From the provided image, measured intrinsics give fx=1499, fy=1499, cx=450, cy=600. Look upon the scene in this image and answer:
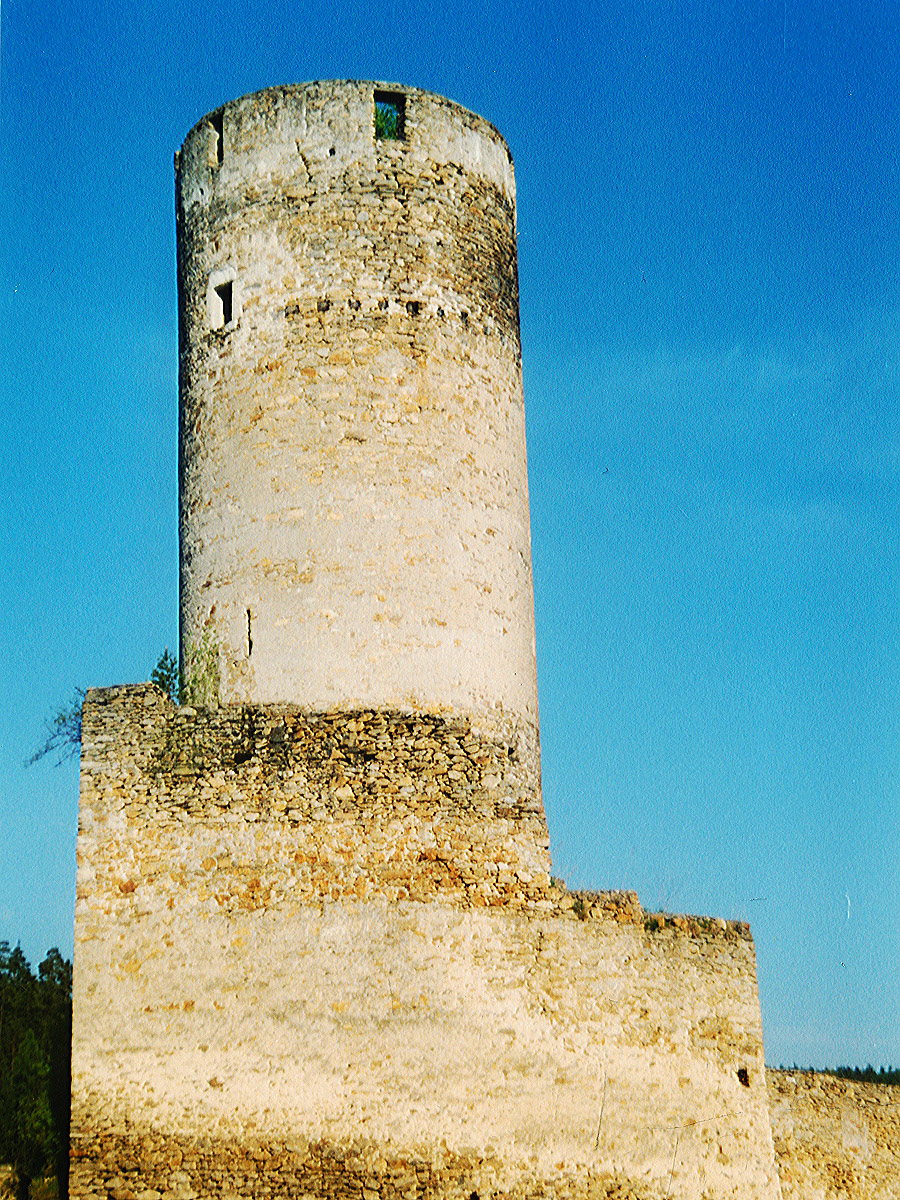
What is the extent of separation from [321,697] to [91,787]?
2963 millimetres

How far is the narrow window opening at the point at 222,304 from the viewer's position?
54.3ft

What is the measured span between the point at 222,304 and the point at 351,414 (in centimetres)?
228

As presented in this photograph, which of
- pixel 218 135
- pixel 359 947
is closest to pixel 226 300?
pixel 218 135

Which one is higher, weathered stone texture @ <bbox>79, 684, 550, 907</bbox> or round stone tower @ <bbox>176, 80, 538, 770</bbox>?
round stone tower @ <bbox>176, 80, 538, 770</bbox>

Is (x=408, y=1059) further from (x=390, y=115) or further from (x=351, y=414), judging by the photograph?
(x=390, y=115)

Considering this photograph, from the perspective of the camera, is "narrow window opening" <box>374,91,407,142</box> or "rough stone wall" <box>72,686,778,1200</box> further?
"narrow window opening" <box>374,91,407,142</box>

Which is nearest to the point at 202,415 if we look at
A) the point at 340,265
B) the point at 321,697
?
the point at 340,265

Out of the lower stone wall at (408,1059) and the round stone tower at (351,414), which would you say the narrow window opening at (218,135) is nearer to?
the round stone tower at (351,414)

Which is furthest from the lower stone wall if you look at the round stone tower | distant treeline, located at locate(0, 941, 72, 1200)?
the round stone tower

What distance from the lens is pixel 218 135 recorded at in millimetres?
16938

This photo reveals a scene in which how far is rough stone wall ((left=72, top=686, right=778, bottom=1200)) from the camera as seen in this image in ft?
39.0

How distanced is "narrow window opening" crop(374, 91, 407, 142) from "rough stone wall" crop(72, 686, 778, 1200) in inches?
281

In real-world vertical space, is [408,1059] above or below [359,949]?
below

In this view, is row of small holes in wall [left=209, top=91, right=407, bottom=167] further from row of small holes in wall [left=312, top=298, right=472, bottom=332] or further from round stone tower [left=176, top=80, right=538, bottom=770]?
row of small holes in wall [left=312, top=298, right=472, bottom=332]
